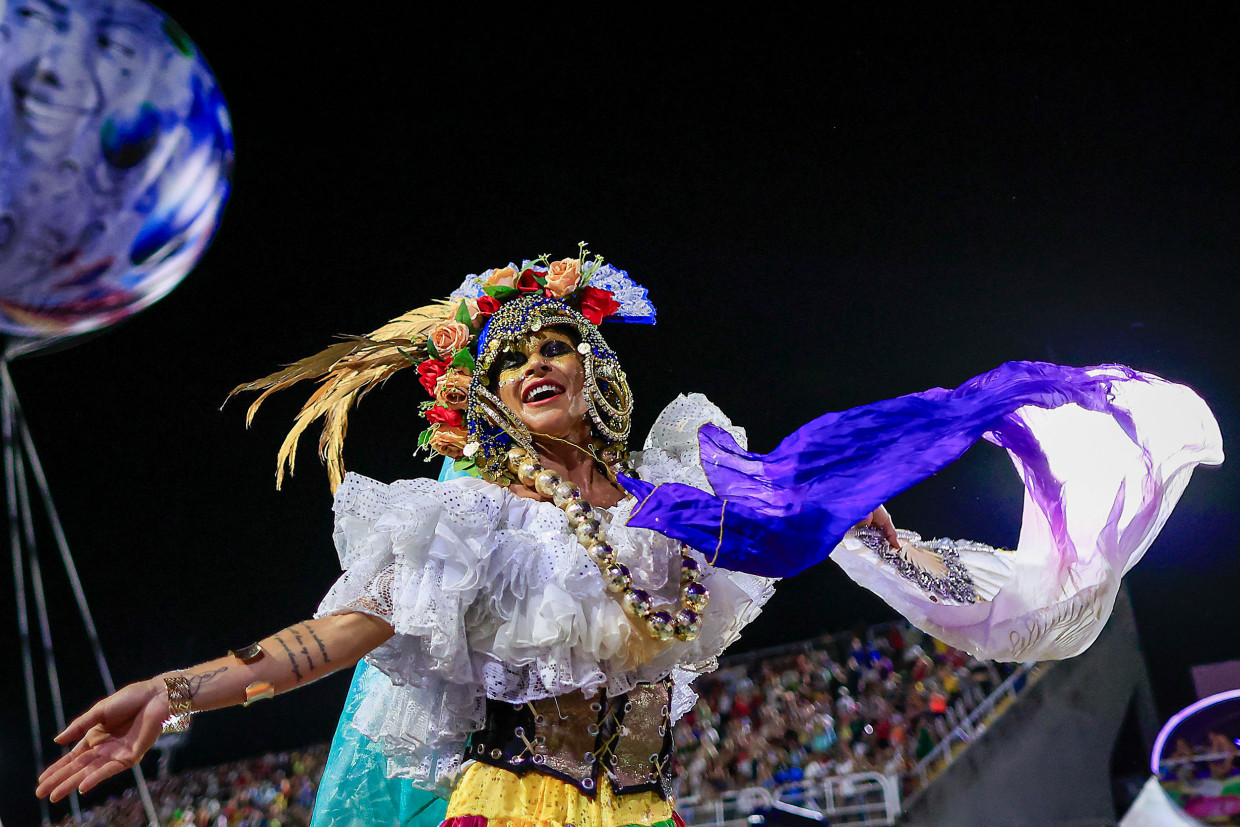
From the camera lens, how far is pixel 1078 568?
1.89 meters

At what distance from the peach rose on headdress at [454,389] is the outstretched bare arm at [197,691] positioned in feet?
2.16

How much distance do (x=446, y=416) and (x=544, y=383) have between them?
28 centimetres

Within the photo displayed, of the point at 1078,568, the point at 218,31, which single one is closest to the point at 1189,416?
the point at 1078,568

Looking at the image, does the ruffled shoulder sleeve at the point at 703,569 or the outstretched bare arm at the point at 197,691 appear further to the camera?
the ruffled shoulder sleeve at the point at 703,569

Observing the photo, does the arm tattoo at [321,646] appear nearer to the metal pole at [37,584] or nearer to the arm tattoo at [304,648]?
the arm tattoo at [304,648]

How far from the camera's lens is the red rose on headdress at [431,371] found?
2.27 meters

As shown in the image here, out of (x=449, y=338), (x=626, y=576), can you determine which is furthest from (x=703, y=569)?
(x=449, y=338)

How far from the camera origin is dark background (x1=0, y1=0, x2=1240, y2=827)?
3.46 metres

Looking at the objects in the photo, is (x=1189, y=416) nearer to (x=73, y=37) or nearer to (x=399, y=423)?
(x=73, y=37)

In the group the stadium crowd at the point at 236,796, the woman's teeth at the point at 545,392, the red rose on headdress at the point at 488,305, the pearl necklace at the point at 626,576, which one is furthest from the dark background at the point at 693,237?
the pearl necklace at the point at 626,576

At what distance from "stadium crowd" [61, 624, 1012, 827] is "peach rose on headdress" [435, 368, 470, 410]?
4179 mm

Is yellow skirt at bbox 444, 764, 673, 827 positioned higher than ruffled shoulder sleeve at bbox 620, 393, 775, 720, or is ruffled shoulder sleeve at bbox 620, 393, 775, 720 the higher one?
ruffled shoulder sleeve at bbox 620, 393, 775, 720

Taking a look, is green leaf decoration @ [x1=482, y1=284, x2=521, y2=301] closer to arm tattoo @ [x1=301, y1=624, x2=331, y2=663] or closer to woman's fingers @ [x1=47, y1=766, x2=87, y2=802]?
arm tattoo @ [x1=301, y1=624, x2=331, y2=663]

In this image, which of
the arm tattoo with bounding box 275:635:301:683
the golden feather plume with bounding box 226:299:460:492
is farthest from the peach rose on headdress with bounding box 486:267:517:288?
the arm tattoo with bounding box 275:635:301:683
